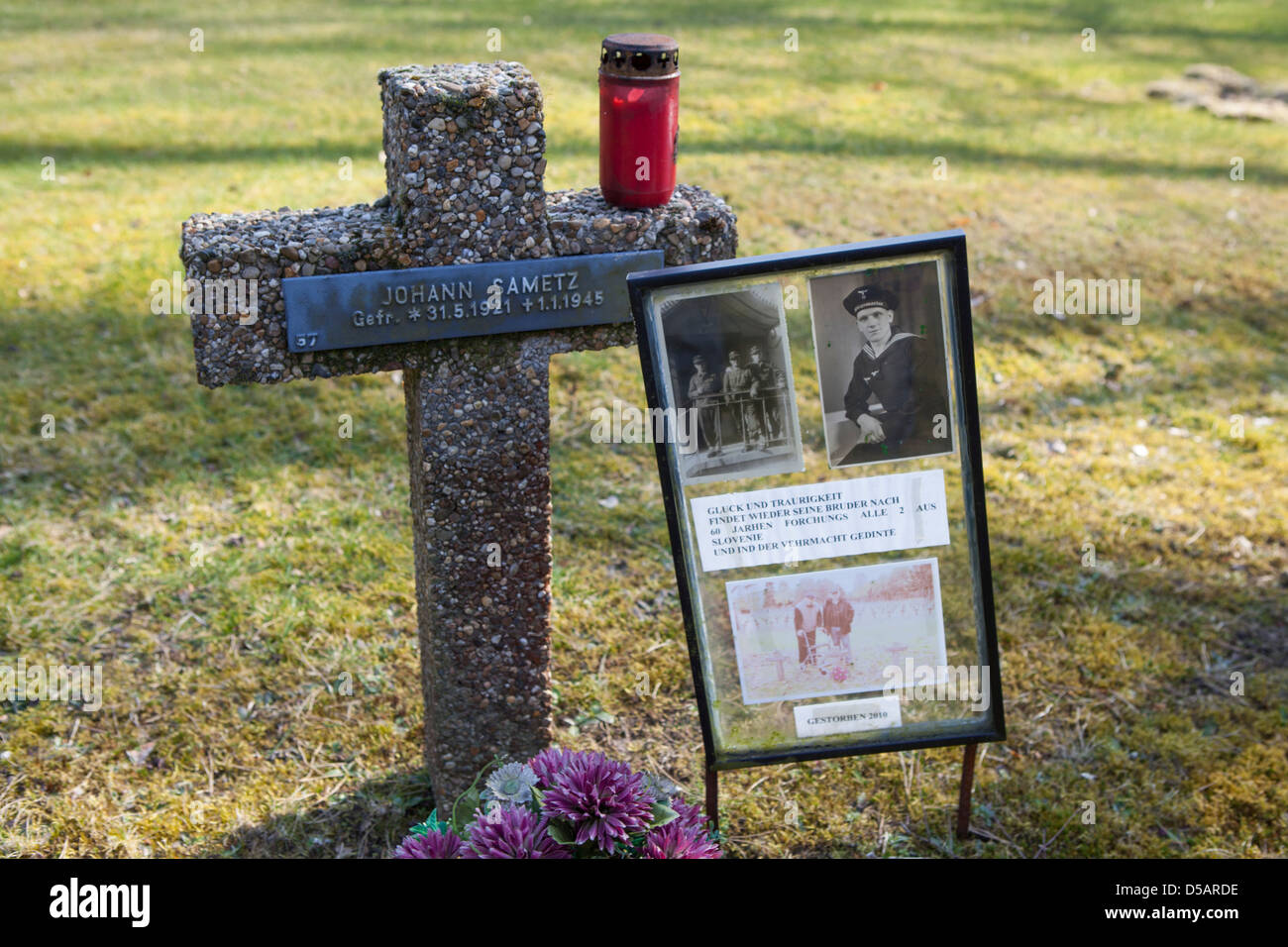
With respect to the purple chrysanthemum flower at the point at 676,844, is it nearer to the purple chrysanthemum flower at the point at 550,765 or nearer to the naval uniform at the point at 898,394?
the purple chrysanthemum flower at the point at 550,765

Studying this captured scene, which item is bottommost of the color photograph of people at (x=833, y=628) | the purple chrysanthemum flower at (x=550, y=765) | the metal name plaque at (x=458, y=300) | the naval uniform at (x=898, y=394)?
the purple chrysanthemum flower at (x=550, y=765)

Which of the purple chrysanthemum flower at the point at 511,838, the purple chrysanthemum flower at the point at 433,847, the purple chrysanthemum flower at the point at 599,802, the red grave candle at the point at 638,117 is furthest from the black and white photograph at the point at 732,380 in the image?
the purple chrysanthemum flower at the point at 433,847

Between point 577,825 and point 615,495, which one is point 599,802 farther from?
point 615,495

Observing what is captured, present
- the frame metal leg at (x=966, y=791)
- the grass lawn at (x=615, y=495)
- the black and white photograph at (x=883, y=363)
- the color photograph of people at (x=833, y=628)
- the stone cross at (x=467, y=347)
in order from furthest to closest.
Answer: the grass lawn at (x=615, y=495), the frame metal leg at (x=966, y=791), the color photograph of people at (x=833, y=628), the black and white photograph at (x=883, y=363), the stone cross at (x=467, y=347)

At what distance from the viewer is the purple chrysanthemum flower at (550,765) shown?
8.13ft

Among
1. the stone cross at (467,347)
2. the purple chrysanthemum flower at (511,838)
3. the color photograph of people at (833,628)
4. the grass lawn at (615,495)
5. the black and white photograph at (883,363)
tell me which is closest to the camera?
the purple chrysanthemum flower at (511,838)

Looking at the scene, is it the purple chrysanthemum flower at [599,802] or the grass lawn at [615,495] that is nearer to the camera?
the purple chrysanthemum flower at [599,802]

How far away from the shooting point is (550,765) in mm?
2516

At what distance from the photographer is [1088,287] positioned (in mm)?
6328

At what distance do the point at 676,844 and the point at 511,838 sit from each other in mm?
345

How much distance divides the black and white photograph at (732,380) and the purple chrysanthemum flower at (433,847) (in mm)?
947

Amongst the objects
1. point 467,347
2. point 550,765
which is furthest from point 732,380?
point 550,765

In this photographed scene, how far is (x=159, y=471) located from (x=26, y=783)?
5.27 ft

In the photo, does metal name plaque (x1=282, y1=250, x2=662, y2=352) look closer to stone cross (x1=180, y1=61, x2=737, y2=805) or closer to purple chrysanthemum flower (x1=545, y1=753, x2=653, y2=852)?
stone cross (x1=180, y1=61, x2=737, y2=805)
